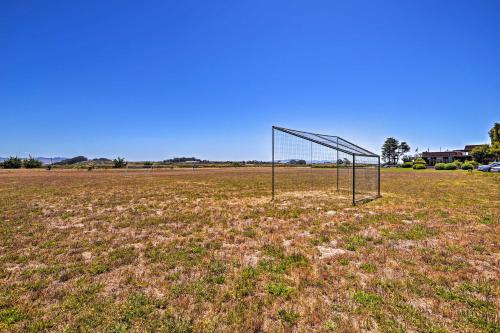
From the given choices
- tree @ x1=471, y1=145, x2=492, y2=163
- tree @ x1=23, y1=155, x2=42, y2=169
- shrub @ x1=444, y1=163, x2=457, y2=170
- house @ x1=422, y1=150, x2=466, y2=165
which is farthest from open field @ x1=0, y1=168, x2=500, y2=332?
house @ x1=422, y1=150, x2=466, y2=165

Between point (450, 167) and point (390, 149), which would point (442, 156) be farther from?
point (450, 167)

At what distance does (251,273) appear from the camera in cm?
392

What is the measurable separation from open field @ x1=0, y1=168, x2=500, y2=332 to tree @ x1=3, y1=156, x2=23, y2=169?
64.6m

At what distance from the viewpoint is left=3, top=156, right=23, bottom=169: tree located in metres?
53.3

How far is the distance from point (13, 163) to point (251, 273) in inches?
2858

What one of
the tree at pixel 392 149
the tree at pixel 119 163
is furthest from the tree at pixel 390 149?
the tree at pixel 119 163

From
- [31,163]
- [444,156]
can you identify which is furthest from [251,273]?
[444,156]

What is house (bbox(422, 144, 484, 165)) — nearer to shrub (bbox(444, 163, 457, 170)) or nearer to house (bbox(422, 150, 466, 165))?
house (bbox(422, 150, 466, 165))

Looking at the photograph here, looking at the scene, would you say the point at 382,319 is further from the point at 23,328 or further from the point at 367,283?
the point at 23,328

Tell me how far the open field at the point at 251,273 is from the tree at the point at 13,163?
64552mm

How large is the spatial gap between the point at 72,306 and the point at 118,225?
13.5 feet

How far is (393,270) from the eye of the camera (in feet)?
13.0

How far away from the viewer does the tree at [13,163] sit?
53.3 meters

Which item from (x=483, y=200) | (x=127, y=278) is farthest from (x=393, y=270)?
(x=483, y=200)
